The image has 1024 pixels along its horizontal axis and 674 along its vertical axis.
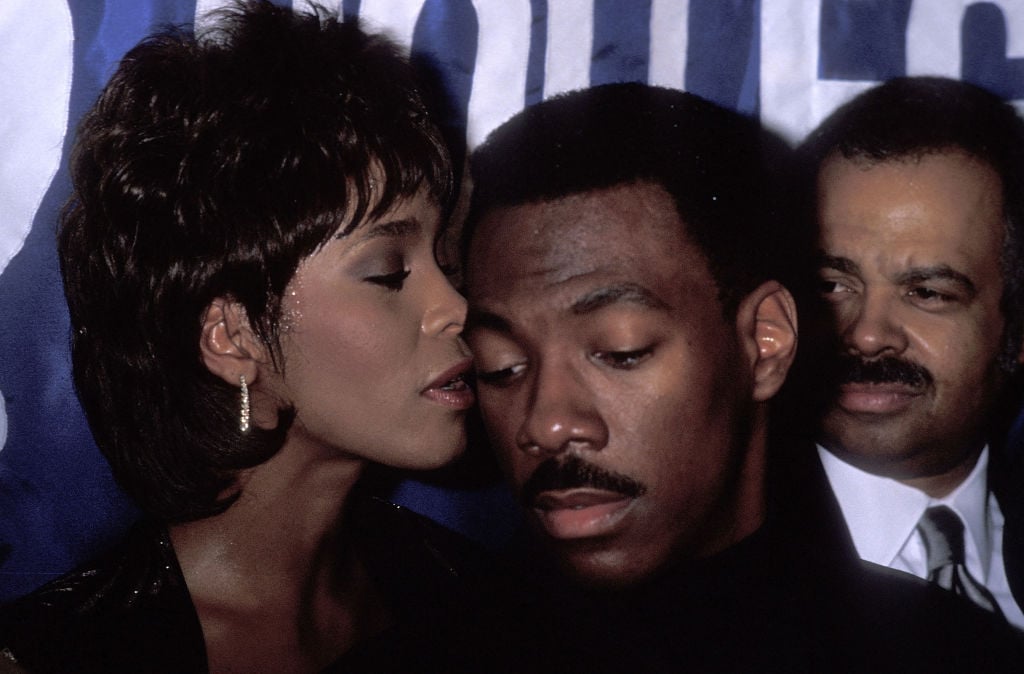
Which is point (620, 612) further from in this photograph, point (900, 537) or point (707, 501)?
point (900, 537)

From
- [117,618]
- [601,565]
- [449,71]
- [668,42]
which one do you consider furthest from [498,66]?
[117,618]

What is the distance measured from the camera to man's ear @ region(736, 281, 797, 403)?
1020mm

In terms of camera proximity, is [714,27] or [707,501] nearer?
[707,501]

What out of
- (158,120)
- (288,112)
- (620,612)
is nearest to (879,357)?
(620,612)

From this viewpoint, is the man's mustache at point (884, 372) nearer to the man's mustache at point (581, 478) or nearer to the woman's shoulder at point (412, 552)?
the man's mustache at point (581, 478)

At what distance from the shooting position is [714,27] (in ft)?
4.05

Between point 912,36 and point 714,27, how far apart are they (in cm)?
25

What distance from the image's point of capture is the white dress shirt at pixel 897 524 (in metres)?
1.15

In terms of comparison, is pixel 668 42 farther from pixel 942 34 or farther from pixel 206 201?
pixel 206 201

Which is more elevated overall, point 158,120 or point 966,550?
point 158,120

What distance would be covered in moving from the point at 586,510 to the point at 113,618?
0.51 m

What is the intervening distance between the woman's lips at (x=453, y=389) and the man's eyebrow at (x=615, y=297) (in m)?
0.20

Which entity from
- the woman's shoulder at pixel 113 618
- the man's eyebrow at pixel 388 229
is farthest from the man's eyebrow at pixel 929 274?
the woman's shoulder at pixel 113 618

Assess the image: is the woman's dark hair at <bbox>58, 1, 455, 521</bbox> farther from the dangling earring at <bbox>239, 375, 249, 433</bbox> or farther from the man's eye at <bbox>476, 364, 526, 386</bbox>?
the man's eye at <bbox>476, 364, 526, 386</bbox>
